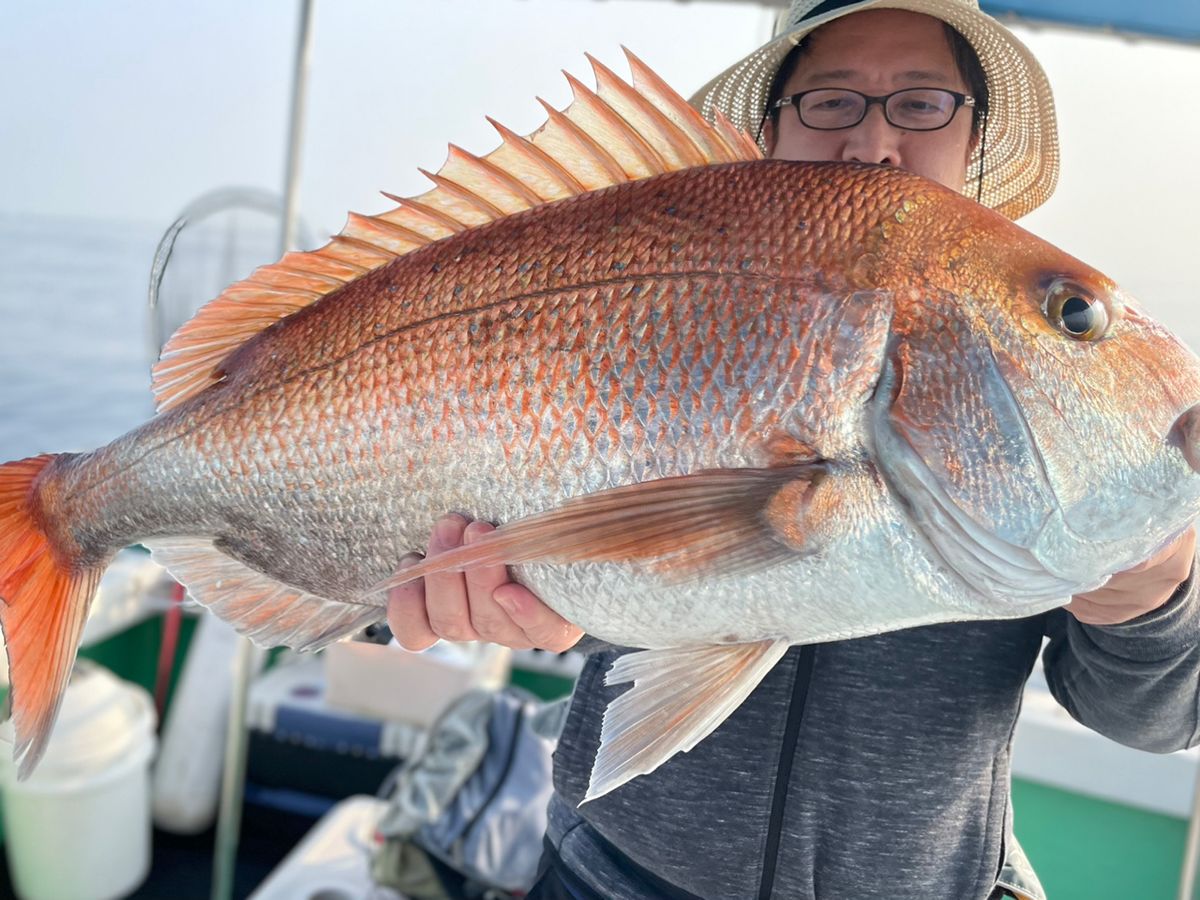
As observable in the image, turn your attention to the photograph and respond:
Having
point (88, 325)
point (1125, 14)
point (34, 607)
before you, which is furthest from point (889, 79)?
point (88, 325)

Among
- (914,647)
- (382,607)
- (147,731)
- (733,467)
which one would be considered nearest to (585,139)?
(733,467)

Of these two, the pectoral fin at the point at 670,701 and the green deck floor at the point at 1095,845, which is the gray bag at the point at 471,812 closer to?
the pectoral fin at the point at 670,701

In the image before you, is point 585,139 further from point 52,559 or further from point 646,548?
point 52,559

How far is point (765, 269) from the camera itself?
2.53 ft

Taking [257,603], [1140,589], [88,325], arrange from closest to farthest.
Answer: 1. [1140,589]
2. [257,603]
3. [88,325]

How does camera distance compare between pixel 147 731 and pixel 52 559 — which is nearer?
pixel 52 559

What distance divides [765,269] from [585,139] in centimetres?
24

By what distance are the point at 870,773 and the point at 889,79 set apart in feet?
2.92

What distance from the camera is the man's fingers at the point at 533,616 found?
2.85 feet

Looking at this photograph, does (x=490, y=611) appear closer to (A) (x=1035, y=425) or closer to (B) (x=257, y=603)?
(B) (x=257, y=603)

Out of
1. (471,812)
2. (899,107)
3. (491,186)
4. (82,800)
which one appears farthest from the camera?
(82,800)

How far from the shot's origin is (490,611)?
0.91 metres

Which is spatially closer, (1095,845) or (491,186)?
(491,186)

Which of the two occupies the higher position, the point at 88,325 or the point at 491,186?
the point at 88,325
